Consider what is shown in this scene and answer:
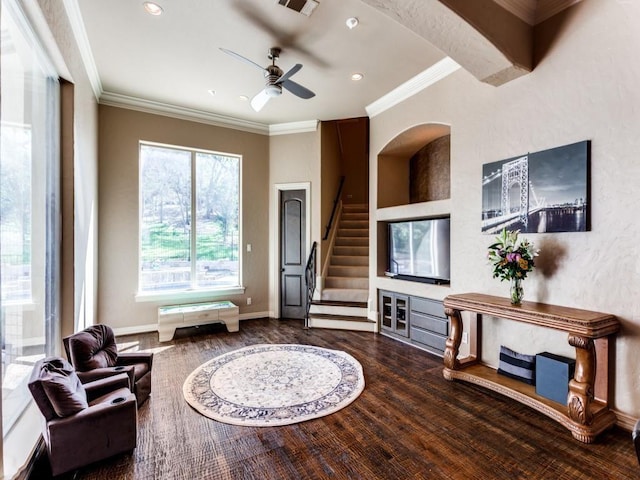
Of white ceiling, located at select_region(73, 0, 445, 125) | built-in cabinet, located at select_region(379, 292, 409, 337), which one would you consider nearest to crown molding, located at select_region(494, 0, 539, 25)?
white ceiling, located at select_region(73, 0, 445, 125)

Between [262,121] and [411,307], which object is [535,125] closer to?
[411,307]

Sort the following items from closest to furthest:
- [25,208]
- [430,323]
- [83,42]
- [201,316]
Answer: [25,208], [83,42], [430,323], [201,316]

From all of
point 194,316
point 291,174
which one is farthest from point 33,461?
point 291,174

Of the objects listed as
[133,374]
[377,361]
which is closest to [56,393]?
[133,374]

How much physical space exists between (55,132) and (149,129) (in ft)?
8.15

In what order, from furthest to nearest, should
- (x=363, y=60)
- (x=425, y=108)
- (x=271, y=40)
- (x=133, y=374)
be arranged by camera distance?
(x=425, y=108)
(x=363, y=60)
(x=271, y=40)
(x=133, y=374)

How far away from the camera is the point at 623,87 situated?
2545 mm

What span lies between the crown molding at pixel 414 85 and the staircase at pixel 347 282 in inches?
93.3

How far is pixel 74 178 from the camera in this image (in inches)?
123

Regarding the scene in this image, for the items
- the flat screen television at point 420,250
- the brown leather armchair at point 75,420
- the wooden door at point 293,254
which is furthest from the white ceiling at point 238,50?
the brown leather armchair at point 75,420

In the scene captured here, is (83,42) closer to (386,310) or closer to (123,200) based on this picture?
(123,200)

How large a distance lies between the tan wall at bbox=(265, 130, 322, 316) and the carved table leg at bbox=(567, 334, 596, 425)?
13.6 feet

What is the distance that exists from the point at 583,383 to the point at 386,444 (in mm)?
1594

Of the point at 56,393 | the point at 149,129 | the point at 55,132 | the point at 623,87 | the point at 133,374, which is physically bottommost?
the point at 133,374
